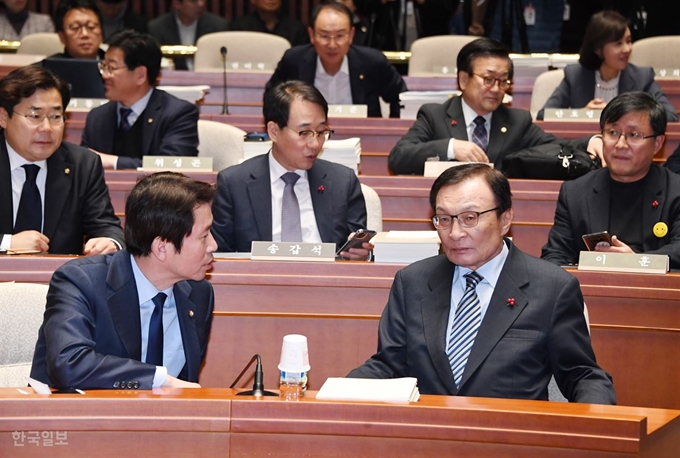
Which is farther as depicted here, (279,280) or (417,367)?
(279,280)

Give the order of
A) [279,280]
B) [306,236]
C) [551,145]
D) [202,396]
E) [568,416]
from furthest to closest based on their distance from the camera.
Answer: [551,145], [306,236], [279,280], [202,396], [568,416]

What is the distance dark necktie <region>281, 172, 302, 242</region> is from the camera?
391 cm

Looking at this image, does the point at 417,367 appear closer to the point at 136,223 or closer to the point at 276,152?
the point at 136,223

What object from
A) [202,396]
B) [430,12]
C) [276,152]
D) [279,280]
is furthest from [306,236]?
[430,12]

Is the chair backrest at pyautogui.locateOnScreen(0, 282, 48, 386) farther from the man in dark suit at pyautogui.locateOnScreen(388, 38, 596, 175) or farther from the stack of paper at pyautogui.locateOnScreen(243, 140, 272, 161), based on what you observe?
the man in dark suit at pyautogui.locateOnScreen(388, 38, 596, 175)

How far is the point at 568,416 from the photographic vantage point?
194cm

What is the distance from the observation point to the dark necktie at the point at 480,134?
15.8 feet

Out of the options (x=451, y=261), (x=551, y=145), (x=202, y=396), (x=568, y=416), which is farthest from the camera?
(x=551, y=145)

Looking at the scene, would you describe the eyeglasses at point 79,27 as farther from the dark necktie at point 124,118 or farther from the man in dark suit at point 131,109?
the dark necktie at point 124,118

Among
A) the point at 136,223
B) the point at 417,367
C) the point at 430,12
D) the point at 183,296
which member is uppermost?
the point at 430,12

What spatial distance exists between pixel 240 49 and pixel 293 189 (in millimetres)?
2748

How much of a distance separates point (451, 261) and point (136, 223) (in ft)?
2.78

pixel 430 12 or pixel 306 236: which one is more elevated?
pixel 430 12

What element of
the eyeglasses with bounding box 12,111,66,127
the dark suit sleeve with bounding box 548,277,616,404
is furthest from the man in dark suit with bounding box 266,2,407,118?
the dark suit sleeve with bounding box 548,277,616,404
